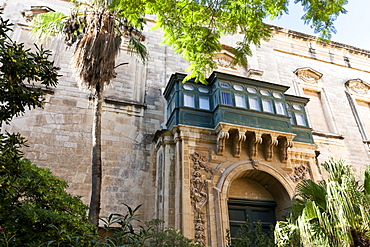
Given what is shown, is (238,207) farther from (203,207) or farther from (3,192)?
(3,192)

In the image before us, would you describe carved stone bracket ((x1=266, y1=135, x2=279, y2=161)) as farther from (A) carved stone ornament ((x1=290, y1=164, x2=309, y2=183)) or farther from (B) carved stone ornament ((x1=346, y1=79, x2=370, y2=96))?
(B) carved stone ornament ((x1=346, y1=79, x2=370, y2=96))

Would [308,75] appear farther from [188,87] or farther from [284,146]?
[188,87]

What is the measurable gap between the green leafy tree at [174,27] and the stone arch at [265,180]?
12.4 ft

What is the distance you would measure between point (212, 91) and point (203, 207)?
4.42m

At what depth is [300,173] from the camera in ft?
38.1

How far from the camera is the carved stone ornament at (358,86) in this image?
59.6ft

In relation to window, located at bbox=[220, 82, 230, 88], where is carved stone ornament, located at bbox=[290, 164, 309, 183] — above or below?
below

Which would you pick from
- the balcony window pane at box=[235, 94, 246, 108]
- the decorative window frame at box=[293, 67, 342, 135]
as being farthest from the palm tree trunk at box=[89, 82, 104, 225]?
the decorative window frame at box=[293, 67, 342, 135]

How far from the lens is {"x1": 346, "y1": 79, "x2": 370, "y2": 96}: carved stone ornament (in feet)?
59.6

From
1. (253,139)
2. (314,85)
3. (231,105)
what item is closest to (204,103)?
(231,105)

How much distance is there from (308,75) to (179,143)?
34.2 feet

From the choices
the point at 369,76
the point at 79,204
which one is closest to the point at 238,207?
the point at 79,204

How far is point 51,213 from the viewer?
5352mm

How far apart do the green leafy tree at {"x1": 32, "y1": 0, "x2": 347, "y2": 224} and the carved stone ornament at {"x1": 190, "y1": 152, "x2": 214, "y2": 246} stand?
289 centimetres
